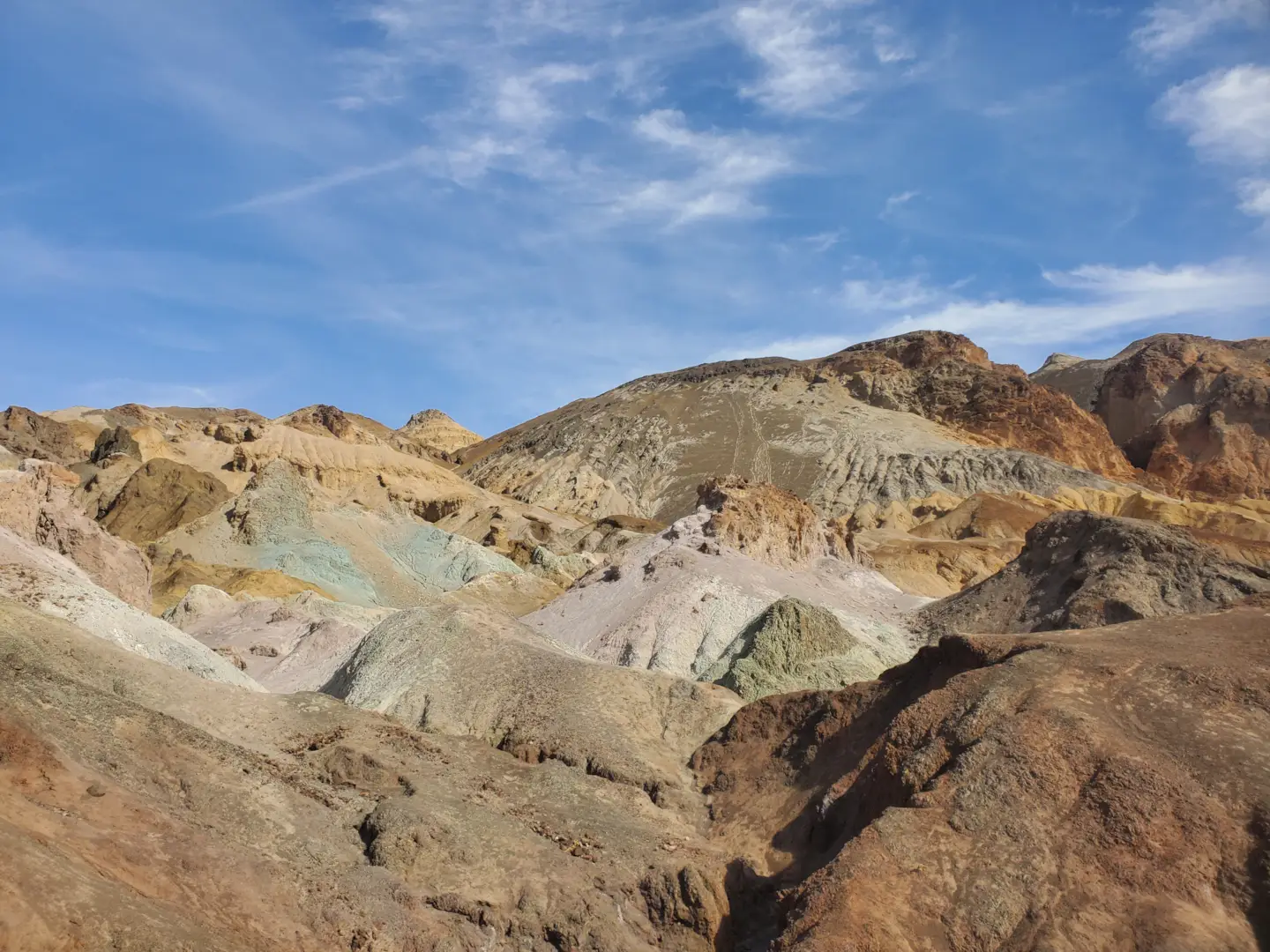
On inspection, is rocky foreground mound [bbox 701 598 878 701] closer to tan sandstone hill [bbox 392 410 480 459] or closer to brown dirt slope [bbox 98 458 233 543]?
brown dirt slope [bbox 98 458 233 543]

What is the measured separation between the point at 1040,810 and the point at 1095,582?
1367 centimetres

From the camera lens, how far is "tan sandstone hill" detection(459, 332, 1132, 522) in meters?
71.9

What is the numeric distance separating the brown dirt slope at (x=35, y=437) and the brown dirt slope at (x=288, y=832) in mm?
41756

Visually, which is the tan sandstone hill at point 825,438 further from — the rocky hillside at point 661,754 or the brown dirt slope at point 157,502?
the rocky hillside at point 661,754

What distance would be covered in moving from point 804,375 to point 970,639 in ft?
270

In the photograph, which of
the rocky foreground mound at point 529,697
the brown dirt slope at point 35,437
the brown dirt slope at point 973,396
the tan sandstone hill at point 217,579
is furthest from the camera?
the brown dirt slope at point 973,396

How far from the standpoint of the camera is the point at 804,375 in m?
93.7

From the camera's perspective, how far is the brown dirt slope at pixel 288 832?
7.54 metres

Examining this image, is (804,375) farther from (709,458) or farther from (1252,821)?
(1252,821)

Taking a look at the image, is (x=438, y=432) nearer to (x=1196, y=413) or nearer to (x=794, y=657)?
(x=1196, y=413)

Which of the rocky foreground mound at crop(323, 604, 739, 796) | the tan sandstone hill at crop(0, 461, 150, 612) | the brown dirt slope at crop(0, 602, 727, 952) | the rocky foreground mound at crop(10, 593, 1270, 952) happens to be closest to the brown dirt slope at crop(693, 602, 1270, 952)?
the rocky foreground mound at crop(10, 593, 1270, 952)

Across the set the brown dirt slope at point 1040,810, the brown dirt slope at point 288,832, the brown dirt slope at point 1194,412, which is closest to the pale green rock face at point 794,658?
the brown dirt slope at point 1040,810

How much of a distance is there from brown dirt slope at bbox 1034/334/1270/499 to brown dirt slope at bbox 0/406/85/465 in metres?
66.8

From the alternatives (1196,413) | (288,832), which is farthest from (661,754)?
(1196,413)
